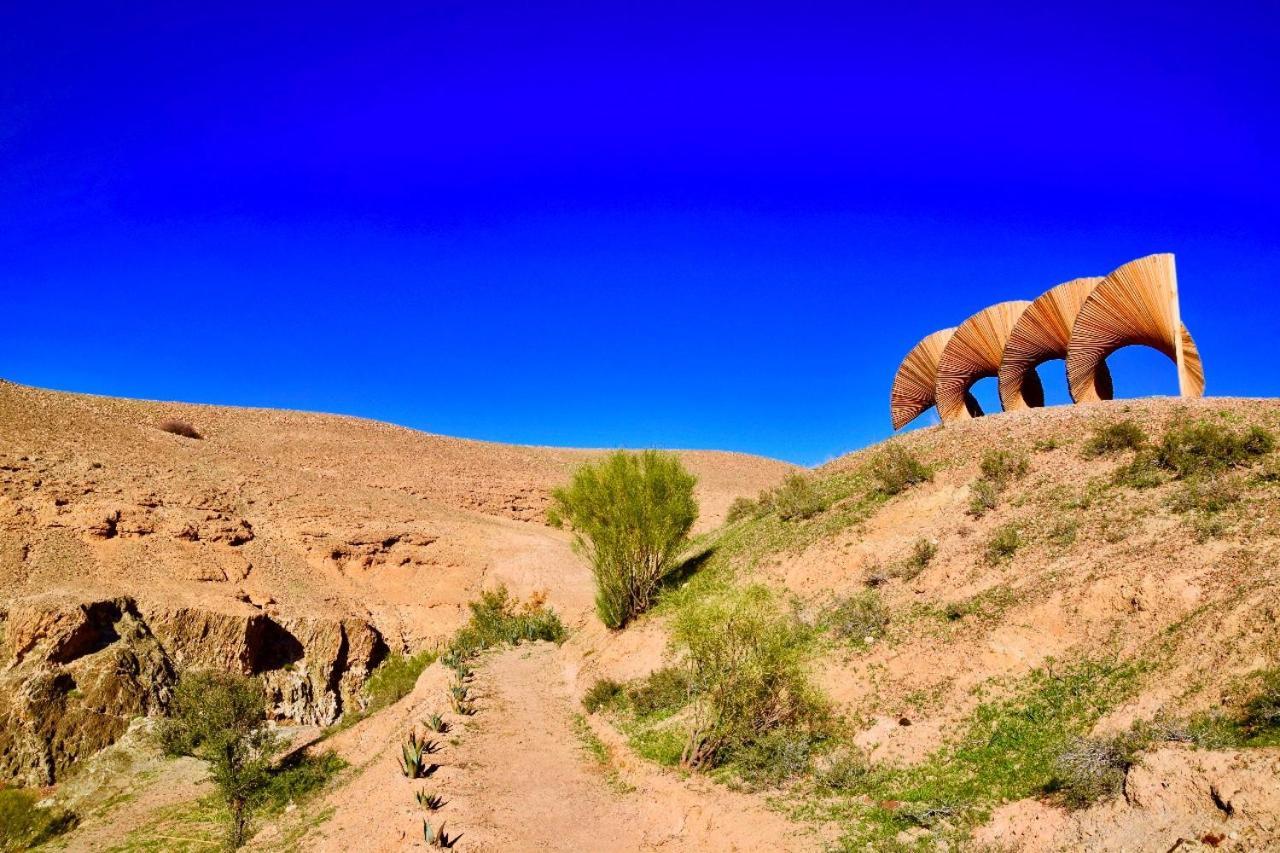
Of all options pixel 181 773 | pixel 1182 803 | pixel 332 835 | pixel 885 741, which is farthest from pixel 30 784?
pixel 1182 803

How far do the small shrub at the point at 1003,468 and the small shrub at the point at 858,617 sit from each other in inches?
179

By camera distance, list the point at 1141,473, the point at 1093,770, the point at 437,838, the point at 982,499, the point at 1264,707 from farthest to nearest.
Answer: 1. the point at 982,499
2. the point at 1141,473
3. the point at 437,838
4. the point at 1093,770
5. the point at 1264,707

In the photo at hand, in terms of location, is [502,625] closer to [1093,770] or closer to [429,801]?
[429,801]

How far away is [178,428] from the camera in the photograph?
121 feet

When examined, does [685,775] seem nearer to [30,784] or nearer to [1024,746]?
[1024,746]

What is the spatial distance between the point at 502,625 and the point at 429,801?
14457 millimetres

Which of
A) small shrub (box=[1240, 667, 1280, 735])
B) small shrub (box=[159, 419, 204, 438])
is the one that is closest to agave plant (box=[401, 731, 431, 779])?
small shrub (box=[1240, 667, 1280, 735])

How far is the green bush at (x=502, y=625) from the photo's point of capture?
23391mm

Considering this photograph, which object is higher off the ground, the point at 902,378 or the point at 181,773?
the point at 902,378

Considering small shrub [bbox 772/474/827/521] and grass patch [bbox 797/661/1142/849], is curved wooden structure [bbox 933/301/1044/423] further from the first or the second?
grass patch [bbox 797/661/1142/849]

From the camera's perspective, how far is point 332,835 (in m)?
10.6

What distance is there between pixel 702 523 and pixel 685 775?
27.5 m

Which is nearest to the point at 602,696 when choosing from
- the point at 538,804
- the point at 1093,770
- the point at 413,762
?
the point at 538,804

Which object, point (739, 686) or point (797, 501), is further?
point (797, 501)
